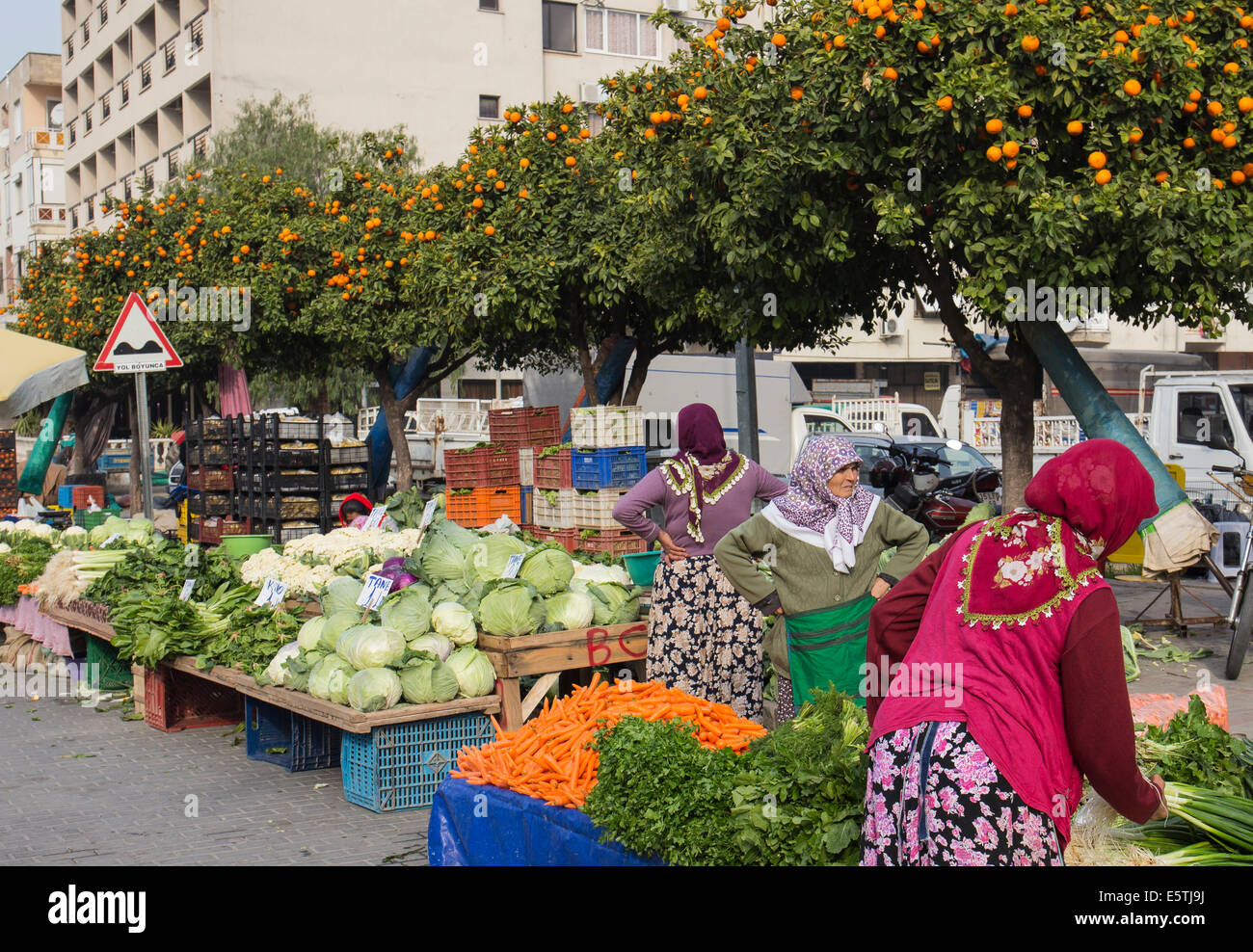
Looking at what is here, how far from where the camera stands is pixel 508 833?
177 inches

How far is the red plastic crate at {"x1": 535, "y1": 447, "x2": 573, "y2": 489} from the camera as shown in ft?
46.5

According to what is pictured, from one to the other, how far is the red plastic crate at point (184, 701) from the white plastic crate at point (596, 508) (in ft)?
17.7

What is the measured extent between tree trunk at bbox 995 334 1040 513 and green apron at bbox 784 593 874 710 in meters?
6.05

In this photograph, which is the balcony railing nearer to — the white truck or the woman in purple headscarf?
the white truck

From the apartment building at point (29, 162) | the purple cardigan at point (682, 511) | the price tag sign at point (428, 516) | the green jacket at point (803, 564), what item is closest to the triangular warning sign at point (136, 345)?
the price tag sign at point (428, 516)

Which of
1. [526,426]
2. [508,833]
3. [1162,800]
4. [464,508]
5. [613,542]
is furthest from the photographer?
[464,508]

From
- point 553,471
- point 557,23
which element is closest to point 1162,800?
point 553,471

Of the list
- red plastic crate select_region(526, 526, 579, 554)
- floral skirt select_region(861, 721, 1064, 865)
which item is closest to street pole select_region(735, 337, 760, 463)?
red plastic crate select_region(526, 526, 579, 554)

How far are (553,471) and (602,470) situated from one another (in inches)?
41.2

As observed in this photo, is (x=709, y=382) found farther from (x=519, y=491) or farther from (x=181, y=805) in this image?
(x=181, y=805)

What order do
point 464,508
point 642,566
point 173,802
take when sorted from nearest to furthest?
point 173,802 < point 642,566 < point 464,508

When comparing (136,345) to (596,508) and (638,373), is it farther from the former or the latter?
(638,373)

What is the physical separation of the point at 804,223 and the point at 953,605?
6896mm

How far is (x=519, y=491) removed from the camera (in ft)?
51.2
